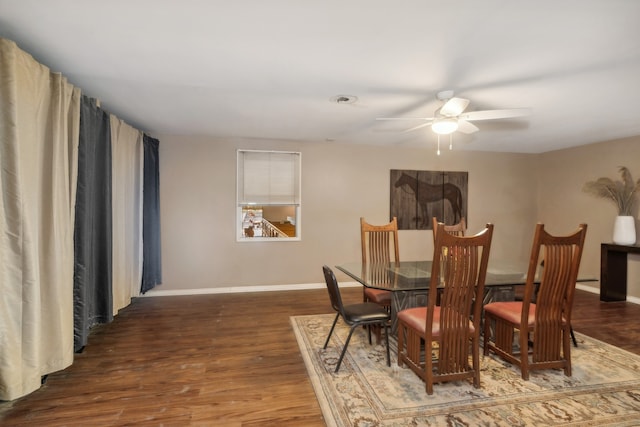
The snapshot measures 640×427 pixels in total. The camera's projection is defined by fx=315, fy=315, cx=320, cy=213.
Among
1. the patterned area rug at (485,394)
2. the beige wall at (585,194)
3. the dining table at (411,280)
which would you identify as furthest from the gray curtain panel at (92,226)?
the beige wall at (585,194)

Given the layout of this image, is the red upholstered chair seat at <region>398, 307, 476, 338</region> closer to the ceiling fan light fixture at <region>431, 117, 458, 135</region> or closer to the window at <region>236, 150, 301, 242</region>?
the ceiling fan light fixture at <region>431, 117, 458, 135</region>

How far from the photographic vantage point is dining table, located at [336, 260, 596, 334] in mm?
2609

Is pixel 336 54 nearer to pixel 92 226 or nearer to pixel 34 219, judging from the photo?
pixel 34 219

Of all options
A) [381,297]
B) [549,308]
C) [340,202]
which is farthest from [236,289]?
[549,308]

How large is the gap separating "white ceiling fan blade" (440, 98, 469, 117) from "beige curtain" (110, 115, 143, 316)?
336 cm

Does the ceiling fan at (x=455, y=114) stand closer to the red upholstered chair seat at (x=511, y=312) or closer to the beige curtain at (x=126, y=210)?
the red upholstered chair seat at (x=511, y=312)

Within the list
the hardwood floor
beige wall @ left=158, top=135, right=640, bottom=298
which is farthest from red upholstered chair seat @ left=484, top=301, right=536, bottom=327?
beige wall @ left=158, top=135, right=640, bottom=298

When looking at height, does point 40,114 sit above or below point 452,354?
above

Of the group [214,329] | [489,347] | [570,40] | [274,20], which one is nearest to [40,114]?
[274,20]

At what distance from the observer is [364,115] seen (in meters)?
3.55

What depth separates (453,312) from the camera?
7.09 ft

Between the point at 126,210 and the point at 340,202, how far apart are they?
9.87 feet

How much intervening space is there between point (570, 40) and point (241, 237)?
430 cm

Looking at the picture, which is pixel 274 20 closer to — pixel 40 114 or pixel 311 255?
pixel 40 114
